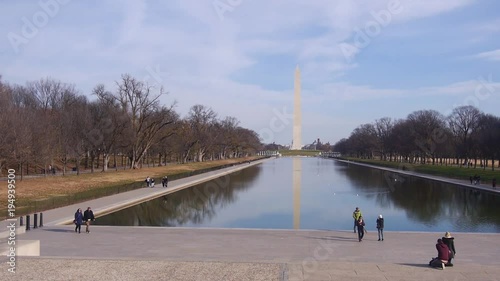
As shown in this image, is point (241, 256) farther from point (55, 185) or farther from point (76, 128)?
point (76, 128)

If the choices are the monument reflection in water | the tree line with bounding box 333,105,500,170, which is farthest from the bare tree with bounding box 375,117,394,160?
the monument reflection in water

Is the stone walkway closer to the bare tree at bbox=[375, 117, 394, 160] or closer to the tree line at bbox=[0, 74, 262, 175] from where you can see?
the tree line at bbox=[0, 74, 262, 175]

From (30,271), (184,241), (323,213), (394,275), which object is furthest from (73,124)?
(394,275)

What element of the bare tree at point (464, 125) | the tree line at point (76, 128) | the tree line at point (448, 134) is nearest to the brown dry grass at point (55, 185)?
the tree line at point (76, 128)

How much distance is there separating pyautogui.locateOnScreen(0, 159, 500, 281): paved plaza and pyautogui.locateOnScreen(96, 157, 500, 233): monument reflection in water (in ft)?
14.6

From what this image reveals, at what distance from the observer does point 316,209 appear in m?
28.3

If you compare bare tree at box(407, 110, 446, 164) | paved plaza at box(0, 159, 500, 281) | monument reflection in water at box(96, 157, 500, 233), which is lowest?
monument reflection in water at box(96, 157, 500, 233)

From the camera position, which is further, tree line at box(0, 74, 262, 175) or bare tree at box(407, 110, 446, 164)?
bare tree at box(407, 110, 446, 164)

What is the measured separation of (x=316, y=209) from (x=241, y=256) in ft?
50.1

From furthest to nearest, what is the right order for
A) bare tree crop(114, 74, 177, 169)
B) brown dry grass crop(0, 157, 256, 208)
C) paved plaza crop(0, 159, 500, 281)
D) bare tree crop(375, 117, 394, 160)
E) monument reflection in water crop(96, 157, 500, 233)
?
bare tree crop(375, 117, 394, 160)
bare tree crop(114, 74, 177, 169)
brown dry grass crop(0, 157, 256, 208)
monument reflection in water crop(96, 157, 500, 233)
paved plaza crop(0, 159, 500, 281)

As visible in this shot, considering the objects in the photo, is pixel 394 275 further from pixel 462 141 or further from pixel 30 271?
pixel 462 141

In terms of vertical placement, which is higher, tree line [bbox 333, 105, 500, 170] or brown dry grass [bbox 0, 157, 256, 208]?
tree line [bbox 333, 105, 500, 170]

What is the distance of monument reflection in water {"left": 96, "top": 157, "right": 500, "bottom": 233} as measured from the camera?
22.8 m

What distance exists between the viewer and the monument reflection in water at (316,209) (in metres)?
22.8
